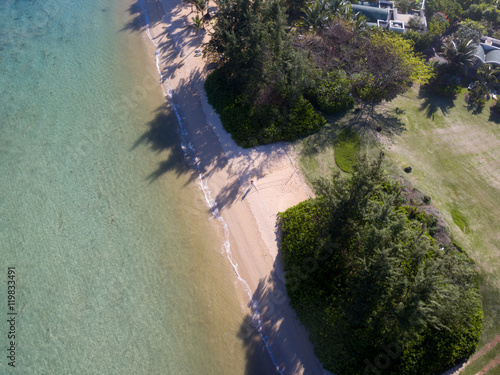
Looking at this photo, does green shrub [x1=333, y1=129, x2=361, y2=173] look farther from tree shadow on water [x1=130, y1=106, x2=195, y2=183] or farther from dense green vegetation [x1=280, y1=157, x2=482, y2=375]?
tree shadow on water [x1=130, y1=106, x2=195, y2=183]

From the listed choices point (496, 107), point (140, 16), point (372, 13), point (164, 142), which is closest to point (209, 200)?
point (164, 142)

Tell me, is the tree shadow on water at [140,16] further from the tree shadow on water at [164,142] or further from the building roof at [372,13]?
the building roof at [372,13]

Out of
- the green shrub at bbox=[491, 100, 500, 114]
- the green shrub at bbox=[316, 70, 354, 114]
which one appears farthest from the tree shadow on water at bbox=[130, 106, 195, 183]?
the green shrub at bbox=[491, 100, 500, 114]

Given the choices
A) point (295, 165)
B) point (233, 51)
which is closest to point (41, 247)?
point (295, 165)

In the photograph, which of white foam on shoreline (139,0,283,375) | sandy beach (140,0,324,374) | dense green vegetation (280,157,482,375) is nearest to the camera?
dense green vegetation (280,157,482,375)

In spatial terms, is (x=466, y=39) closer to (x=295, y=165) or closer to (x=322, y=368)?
(x=295, y=165)

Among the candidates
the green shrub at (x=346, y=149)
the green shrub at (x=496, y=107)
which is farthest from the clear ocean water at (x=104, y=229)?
the green shrub at (x=496, y=107)

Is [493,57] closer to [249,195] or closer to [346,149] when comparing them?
[346,149]
